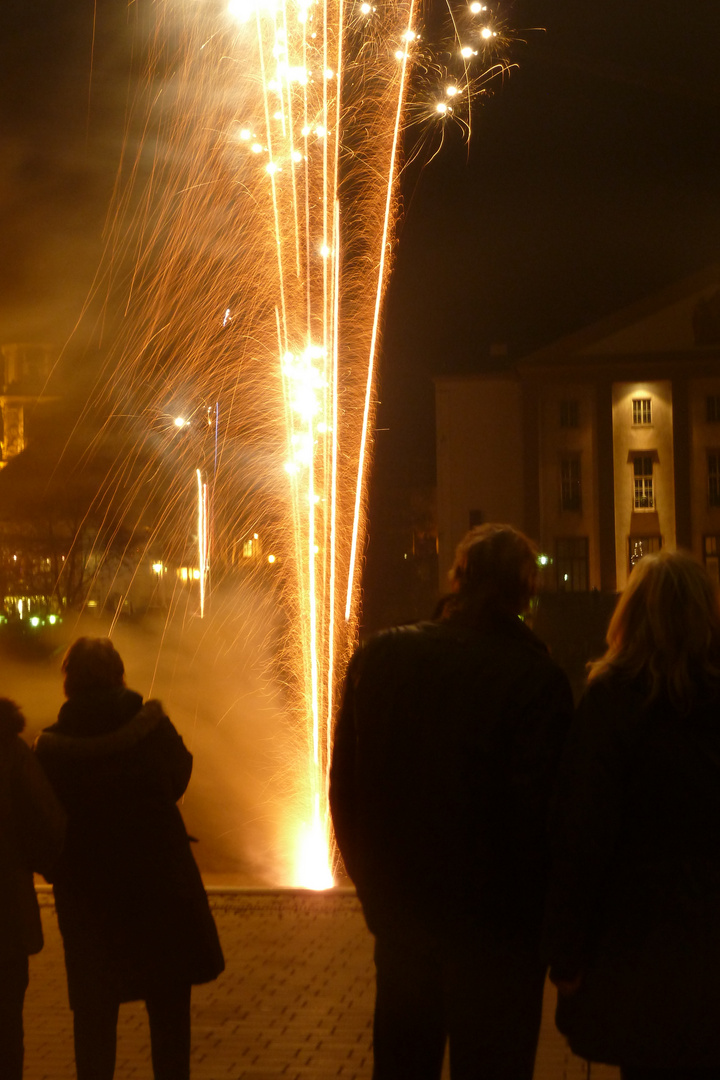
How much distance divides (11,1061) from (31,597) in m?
31.0

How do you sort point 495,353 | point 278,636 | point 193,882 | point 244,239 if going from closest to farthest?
1. point 193,882
2. point 244,239
3. point 278,636
4. point 495,353

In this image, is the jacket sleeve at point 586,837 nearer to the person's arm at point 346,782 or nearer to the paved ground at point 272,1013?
the person's arm at point 346,782

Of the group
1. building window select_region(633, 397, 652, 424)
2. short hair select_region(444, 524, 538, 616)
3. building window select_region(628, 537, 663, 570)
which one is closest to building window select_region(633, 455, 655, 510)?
building window select_region(628, 537, 663, 570)

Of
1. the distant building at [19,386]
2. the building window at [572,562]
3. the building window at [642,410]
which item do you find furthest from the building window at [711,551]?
the distant building at [19,386]

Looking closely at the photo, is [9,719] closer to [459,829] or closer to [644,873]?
[459,829]

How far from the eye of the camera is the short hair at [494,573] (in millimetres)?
3109

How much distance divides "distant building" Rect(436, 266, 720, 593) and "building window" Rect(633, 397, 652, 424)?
6 cm

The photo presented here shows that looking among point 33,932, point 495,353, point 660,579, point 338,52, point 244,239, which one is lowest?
point 33,932

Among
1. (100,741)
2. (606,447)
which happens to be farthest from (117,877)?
(606,447)

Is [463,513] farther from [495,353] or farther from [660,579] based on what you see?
[660,579]

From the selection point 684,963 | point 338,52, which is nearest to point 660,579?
point 684,963

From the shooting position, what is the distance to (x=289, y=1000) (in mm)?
5449

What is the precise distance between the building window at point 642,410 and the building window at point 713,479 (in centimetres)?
290

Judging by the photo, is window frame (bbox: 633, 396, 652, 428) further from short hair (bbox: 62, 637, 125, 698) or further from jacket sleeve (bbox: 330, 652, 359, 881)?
jacket sleeve (bbox: 330, 652, 359, 881)
